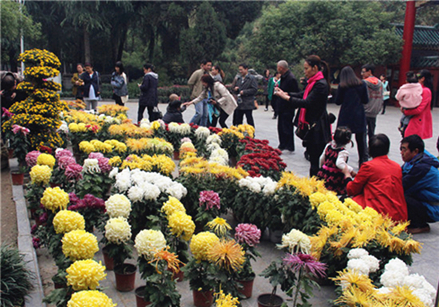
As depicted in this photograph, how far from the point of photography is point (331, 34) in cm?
2108

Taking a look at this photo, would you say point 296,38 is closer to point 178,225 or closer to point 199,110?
point 199,110

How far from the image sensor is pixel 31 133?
19.8 ft

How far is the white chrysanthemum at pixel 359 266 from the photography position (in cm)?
264

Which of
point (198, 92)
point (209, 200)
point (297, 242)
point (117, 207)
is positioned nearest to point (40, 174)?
point (117, 207)

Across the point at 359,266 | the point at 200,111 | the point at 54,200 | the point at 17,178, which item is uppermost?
the point at 200,111

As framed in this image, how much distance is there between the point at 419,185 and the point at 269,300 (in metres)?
2.53

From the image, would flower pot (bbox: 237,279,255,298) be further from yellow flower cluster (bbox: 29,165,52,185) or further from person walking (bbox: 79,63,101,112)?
person walking (bbox: 79,63,101,112)

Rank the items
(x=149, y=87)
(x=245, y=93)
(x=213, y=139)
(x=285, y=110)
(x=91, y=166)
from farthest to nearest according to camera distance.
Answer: (x=149, y=87)
(x=245, y=93)
(x=285, y=110)
(x=213, y=139)
(x=91, y=166)

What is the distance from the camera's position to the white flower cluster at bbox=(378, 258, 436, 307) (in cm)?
231

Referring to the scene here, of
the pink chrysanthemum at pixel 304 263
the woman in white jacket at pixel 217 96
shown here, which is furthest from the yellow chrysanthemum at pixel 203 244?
the woman in white jacket at pixel 217 96

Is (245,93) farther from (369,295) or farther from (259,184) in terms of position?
(369,295)

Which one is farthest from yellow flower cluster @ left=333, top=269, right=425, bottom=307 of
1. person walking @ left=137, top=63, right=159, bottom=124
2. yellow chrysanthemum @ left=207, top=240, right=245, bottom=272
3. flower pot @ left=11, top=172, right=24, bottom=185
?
person walking @ left=137, top=63, right=159, bottom=124

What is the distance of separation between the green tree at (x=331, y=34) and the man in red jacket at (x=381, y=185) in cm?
1790

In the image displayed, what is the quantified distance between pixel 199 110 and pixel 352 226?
560 centimetres
